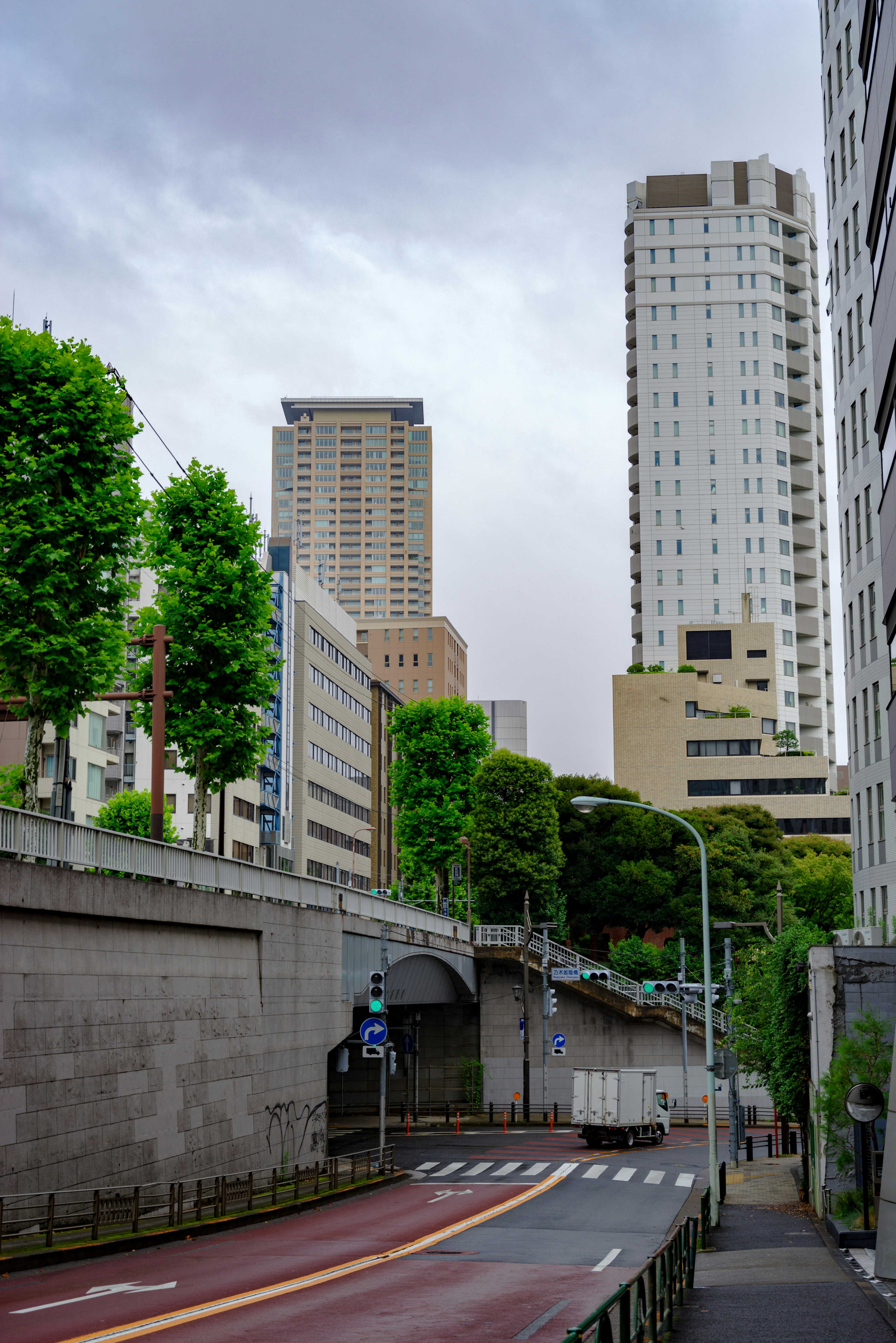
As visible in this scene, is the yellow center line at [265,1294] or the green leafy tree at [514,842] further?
the green leafy tree at [514,842]

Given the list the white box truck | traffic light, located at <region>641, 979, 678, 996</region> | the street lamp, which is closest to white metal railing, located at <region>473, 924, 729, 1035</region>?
traffic light, located at <region>641, 979, 678, 996</region>

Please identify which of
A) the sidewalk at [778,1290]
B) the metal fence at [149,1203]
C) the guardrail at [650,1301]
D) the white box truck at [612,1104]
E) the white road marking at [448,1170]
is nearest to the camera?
the guardrail at [650,1301]

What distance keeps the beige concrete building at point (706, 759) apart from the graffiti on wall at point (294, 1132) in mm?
66607

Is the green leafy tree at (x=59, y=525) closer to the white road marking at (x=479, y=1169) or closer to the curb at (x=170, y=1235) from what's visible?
the curb at (x=170, y=1235)

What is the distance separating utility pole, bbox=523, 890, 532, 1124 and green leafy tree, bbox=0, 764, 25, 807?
25.4m

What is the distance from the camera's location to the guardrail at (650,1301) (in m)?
9.22

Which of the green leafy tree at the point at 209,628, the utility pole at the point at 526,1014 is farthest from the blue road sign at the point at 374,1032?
the utility pole at the point at 526,1014

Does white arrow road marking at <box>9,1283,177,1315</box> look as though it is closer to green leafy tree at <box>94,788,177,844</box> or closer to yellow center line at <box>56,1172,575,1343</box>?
yellow center line at <box>56,1172,575,1343</box>

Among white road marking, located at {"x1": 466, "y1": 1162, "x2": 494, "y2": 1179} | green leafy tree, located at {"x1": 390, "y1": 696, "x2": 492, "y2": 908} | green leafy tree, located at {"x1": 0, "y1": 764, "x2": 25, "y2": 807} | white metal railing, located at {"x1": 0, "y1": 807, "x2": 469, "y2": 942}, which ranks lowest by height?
white road marking, located at {"x1": 466, "y1": 1162, "x2": 494, "y2": 1179}

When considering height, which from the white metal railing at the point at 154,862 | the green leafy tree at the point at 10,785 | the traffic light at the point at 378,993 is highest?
the green leafy tree at the point at 10,785

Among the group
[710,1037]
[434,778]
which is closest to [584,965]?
[434,778]

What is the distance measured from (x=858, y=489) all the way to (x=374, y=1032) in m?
27.2

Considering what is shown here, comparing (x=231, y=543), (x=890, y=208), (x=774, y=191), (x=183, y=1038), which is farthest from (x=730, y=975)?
(x=774, y=191)

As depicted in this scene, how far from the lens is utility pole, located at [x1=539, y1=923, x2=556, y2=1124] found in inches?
2392
